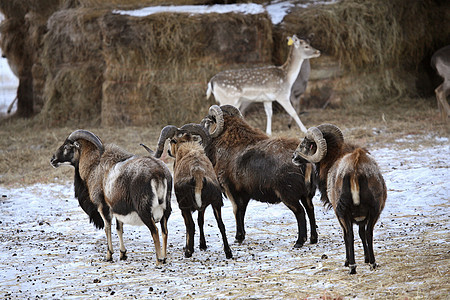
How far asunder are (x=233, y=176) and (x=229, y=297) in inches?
88.0

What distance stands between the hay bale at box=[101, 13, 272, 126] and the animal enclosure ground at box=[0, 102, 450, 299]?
388 cm

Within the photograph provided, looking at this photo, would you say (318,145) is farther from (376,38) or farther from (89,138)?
(376,38)

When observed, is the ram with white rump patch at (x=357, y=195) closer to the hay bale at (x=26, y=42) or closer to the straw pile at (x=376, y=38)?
the straw pile at (x=376, y=38)

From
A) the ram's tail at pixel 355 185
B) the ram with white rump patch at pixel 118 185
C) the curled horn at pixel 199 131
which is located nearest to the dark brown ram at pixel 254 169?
the curled horn at pixel 199 131

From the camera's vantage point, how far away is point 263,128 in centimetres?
1337

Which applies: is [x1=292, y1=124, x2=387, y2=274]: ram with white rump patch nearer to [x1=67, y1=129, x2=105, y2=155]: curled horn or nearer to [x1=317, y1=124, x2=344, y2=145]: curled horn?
[x1=317, y1=124, x2=344, y2=145]: curled horn

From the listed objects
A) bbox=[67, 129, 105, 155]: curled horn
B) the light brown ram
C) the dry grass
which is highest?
bbox=[67, 129, 105, 155]: curled horn

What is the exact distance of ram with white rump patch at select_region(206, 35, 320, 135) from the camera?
41.1ft

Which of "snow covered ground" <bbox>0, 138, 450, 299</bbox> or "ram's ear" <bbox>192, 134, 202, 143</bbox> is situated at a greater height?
"ram's ear" <bbox>192, 134, 202, 143</bbox>

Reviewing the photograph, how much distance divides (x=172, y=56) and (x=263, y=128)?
274 cm

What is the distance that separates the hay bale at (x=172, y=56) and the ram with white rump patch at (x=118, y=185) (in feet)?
23.3

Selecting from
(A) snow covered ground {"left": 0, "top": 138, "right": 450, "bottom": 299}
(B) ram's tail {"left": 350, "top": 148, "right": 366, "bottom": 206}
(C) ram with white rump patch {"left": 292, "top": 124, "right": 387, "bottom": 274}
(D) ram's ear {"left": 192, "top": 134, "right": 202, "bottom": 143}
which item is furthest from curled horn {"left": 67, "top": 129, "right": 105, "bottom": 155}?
(B) ram's tail {"left": 350, "top": 148, "right": 366, "bottom": 206}

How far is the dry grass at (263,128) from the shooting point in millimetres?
11023

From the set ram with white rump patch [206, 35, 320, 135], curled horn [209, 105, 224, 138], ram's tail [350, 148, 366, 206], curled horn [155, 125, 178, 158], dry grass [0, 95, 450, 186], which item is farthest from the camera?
ram with white rump patch [206, 35, 320, 135]
